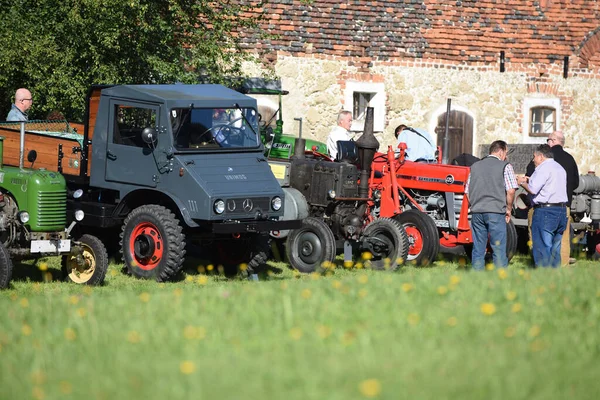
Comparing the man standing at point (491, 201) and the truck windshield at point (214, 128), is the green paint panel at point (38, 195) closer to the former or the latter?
the truck windshield at point (214, 128)

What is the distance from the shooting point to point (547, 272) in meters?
10.5

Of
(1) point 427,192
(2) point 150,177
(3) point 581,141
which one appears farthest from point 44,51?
(3) point 581,141

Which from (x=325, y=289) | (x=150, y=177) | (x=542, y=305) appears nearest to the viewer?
(x=542, y=305)

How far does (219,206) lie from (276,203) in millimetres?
782

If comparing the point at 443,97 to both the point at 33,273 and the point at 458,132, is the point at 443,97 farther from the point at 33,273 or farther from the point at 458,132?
the point at 33,273

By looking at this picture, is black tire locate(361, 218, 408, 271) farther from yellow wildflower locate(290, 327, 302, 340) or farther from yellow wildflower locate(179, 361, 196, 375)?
yellow wildflower locate(179, 361, 196, 375)

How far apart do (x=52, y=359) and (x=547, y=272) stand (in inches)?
206

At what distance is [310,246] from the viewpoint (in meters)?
13.8

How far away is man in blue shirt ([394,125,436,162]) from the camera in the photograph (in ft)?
51.2

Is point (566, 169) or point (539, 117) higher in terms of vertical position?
point (539, 117)

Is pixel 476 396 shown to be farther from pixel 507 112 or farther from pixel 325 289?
pixel 507 112

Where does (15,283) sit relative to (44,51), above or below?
below

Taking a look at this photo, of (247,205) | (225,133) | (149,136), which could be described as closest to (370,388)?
(247,205)

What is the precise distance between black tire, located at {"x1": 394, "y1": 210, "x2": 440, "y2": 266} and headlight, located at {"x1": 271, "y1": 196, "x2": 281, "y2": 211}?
2258 mm
